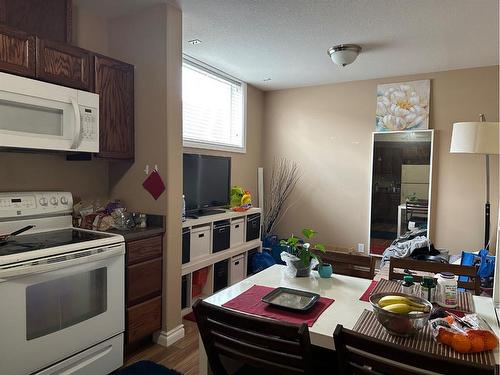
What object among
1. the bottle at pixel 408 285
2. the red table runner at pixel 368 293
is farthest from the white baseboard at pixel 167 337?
the bottle at pixel 408 285

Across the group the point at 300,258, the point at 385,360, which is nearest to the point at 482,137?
the point at 300,258

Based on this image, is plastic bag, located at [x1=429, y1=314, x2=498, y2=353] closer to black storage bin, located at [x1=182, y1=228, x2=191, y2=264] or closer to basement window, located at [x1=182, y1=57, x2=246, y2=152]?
black storage bin, located at [x1=182, y1=228, x2=191, y2=264]

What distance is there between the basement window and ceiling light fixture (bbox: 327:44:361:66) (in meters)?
1.42

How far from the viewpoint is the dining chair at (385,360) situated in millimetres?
874

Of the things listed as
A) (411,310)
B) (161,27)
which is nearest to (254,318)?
(411,310)

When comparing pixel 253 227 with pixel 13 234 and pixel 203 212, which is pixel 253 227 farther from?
pixel 13 234

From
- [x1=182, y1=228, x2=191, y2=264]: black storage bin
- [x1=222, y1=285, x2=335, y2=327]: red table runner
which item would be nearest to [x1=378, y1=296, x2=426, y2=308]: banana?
[x1=222, y1=285, x2=335, y2=327]: red table runner

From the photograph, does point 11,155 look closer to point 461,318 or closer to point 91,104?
point 91,104

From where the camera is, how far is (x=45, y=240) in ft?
6.78

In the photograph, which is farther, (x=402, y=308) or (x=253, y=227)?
(x=253, y=227)

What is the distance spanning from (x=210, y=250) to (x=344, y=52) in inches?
88.3

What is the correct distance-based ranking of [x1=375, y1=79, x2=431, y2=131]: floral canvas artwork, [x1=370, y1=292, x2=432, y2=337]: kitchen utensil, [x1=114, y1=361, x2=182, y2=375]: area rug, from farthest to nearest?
[x1=375, y1=79, x2=431, y2=131]: floral canvas artwork → [x1=114, y1=361, x2=182, y2=375]: area rug → [x1=370, y1=292, x2=432, y2=337]: kitchen utensil

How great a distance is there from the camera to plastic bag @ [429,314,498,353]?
1136mm

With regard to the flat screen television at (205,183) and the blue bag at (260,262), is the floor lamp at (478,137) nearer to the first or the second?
the blue bag at (260,262)
